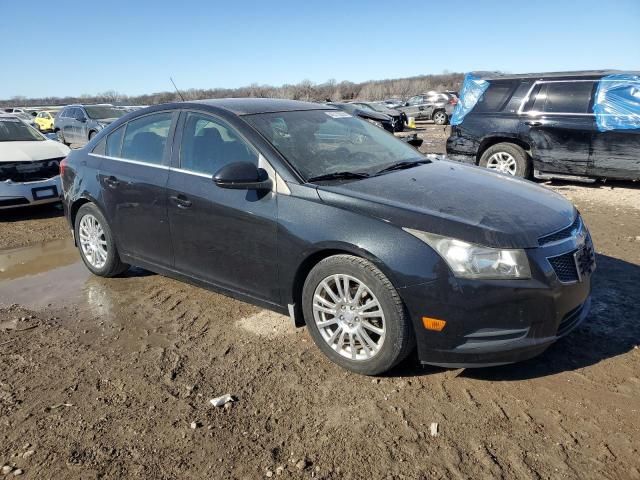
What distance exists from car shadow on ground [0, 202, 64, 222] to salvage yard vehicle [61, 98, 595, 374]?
161 inches

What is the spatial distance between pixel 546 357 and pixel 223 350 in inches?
85.1

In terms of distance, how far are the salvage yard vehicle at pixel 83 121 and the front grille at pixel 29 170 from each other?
936cm

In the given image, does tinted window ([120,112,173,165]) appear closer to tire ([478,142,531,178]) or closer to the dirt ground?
the dirt ground

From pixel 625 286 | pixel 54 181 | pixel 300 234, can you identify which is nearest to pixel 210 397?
pixel 300 234

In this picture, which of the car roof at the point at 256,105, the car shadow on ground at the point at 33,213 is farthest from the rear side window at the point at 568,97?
the car shadow on ground at the point at 33,213

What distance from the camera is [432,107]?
3023 cm

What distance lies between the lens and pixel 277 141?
367 centimetres

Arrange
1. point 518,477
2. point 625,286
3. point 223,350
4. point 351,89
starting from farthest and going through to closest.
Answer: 1. point 351,89
2. point 625,286
3. point 223,350
4. point 518,477

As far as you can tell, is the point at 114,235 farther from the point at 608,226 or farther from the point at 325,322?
the point at 608,226

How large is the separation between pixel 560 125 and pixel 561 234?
5.85 metres

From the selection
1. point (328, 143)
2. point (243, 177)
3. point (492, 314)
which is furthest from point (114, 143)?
point (492, 314)

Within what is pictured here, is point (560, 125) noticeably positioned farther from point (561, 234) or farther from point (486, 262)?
point (486, 262)

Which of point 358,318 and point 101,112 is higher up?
point 101,112

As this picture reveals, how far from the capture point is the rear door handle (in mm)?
4559
